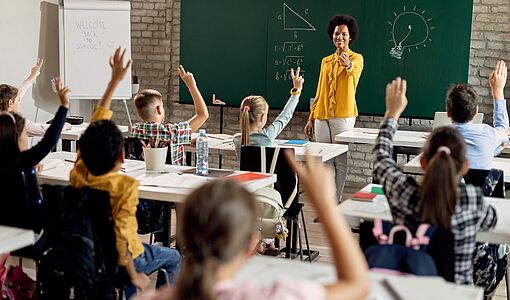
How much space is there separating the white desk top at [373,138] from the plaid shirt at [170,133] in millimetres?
1563

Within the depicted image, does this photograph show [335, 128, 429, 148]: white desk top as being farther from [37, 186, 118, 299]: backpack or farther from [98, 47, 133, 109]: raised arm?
[37, 186, 118, 299]: backpack

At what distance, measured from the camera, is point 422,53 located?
7449 mm

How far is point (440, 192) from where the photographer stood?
249 cm

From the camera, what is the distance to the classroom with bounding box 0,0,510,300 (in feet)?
6.63

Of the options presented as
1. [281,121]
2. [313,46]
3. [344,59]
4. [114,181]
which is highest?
[313,46]

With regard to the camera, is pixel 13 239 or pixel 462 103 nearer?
pixel 13 239

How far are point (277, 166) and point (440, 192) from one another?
2.00 metres

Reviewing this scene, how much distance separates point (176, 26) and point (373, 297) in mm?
7038

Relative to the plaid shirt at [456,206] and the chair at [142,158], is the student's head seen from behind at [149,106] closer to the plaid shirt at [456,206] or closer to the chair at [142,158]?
the chair at [142,158]

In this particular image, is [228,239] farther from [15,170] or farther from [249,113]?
[249,113]

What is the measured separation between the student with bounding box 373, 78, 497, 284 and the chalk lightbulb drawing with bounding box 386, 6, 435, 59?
4.89 meters

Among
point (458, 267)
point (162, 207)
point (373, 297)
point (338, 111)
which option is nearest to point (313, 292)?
point (373, 297)

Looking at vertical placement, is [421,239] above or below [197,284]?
below

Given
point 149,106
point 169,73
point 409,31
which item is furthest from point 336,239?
point 169,73
